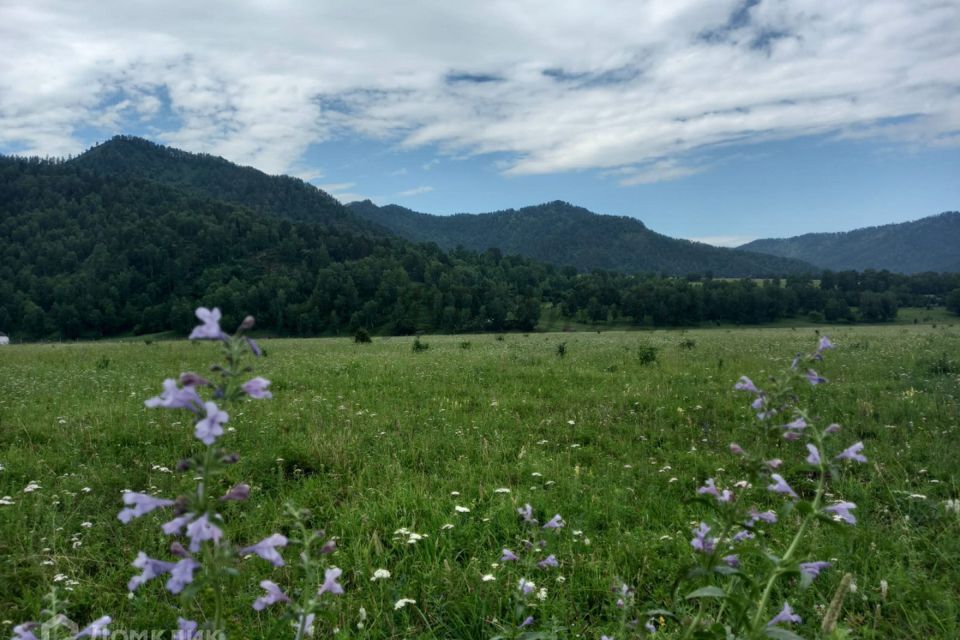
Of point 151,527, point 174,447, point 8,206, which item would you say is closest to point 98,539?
point 151,527

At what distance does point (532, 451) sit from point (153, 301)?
526ft

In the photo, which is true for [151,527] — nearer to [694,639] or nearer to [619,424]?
[694,639]

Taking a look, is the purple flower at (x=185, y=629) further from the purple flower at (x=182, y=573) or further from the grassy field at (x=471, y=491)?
the grassy field at (x=471, y=491)

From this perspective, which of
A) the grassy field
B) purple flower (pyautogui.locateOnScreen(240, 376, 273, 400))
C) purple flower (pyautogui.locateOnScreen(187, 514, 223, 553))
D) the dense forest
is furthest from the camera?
the dense forest

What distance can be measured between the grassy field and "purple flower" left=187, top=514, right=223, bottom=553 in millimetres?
402

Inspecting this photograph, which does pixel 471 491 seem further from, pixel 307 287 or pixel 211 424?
pixel 307 287

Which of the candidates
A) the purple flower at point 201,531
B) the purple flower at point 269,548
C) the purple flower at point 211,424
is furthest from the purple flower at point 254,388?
the purple flower at point 269,548

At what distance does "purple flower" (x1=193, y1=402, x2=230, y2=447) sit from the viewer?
1.68 metres

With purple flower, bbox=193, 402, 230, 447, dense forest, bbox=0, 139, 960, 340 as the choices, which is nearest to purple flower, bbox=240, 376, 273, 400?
purple flower, bbox=193, 402, 230, 447

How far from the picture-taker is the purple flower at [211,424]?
168cm

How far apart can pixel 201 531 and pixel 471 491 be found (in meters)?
4.44

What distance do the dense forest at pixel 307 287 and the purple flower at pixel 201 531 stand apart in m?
119

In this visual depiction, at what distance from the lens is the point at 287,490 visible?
596 cm

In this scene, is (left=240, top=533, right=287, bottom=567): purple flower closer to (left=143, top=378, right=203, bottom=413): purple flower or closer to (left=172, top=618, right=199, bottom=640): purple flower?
(left=172, top=618, right=199, bottom=640): purple flower
